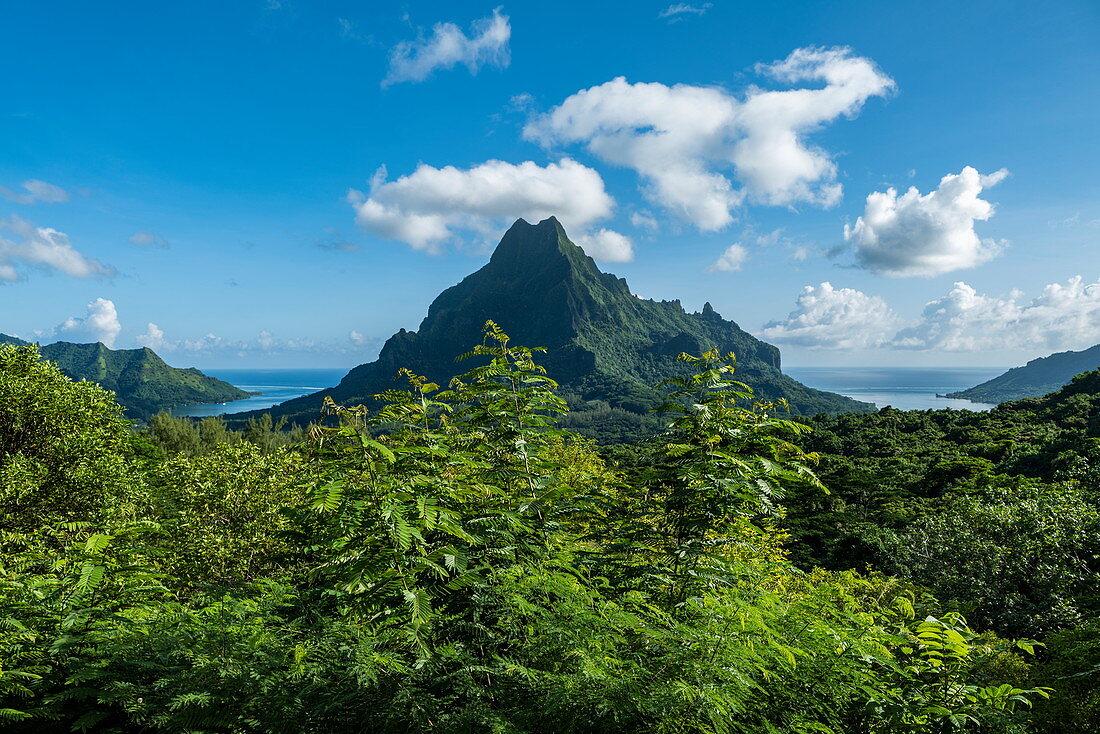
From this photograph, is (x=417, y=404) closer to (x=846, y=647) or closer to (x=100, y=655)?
(x=100, y=655)

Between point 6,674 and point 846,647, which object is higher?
point 846,647

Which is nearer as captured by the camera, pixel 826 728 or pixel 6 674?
pixel 826 728

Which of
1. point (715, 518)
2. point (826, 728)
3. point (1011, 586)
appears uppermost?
point (715, 518)

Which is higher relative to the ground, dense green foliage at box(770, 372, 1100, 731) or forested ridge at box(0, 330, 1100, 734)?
forested ridge at box(0, 330, 1100, 734)

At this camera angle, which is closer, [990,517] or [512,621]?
[512,621]

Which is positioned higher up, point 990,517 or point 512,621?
point 512,621

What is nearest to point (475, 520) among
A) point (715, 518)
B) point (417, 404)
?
point (417, 404)

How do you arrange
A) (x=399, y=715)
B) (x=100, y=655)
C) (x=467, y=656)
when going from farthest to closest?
(x=100, y=655)
(x=467, y=656)
(x=399, y=715)

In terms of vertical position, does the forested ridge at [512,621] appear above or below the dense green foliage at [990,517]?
above

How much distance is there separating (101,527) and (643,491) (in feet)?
43.0

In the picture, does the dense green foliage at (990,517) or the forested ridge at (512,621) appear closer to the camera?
the forested ridge at (512,621)

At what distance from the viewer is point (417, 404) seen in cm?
479

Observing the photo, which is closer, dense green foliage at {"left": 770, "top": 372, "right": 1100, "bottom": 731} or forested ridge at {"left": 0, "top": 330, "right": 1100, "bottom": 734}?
forested ridge at {"left": 0, "top": 330, "right": 1100, "bottom": 734}

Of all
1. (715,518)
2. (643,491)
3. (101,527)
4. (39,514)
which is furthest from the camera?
(39,514)
